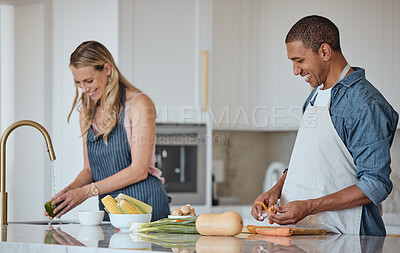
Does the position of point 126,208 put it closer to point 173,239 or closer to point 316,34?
point 173,239

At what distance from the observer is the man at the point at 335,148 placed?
1838 mm

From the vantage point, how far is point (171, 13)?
12.3 ft

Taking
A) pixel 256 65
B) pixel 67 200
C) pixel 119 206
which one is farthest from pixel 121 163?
pixel 256 65

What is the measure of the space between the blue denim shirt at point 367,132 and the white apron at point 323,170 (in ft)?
0.11

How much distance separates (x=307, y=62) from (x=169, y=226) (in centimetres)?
76

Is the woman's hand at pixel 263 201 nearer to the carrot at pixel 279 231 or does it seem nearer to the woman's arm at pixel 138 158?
the carrot at pixel 279 231

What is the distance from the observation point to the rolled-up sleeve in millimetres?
1825

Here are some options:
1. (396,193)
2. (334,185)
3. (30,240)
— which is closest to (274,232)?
(334,185)

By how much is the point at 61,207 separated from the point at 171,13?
1898 mm

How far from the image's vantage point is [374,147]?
183cm

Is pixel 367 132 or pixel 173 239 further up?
pixel 367 132

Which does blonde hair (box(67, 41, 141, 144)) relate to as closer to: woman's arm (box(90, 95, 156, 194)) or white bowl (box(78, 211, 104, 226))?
woman's arm (box(90, 95, 156, 194))

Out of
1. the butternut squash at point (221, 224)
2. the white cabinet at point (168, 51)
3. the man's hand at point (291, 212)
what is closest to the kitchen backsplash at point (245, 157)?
the white cabinet at point (168, 51)

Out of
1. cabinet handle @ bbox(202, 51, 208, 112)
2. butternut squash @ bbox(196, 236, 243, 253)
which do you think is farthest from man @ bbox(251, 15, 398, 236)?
cabinet handle @ bbox(202, 51, 208, 112)
